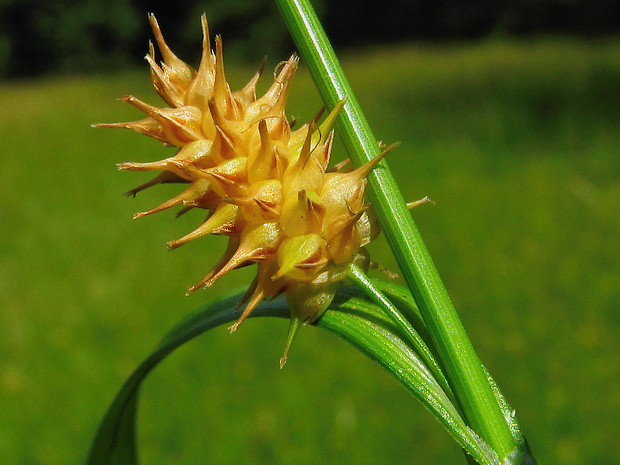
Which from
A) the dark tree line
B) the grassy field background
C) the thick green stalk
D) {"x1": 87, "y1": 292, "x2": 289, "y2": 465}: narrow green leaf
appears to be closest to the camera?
the thick green stalk

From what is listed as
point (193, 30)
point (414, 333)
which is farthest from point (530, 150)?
point (193, 30)

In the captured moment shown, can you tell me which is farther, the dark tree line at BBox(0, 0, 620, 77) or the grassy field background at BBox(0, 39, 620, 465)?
the dark tree line at BBox(0, 0, 620, 77)

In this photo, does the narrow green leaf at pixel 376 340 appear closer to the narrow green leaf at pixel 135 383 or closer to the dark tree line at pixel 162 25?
the narrow green leaf at pixel 135 383

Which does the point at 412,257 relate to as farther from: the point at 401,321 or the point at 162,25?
the point at 162,25

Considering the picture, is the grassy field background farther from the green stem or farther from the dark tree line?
the dark tree line

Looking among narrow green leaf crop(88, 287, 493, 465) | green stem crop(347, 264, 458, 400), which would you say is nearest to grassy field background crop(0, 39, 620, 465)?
narrow green leaf crop(88, 287, 493, 465)

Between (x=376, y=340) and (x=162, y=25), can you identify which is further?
(x=162, y=25)

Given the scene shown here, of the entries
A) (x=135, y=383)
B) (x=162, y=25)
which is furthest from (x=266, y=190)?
(x=162, y=25)

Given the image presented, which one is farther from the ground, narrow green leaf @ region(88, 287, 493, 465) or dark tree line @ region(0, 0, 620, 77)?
narrow green leaf @ region(88, 287, 493, 465)
